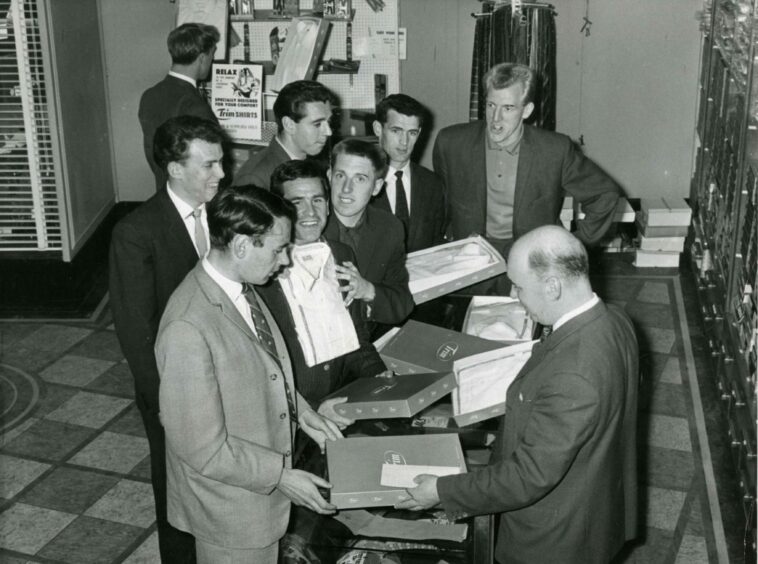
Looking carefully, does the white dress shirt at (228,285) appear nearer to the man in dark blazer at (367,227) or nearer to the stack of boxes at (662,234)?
the man in dark blazer at (367,227)

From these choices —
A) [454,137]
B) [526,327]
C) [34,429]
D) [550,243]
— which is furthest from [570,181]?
[34,429]

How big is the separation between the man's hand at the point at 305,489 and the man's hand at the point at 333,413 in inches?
12.8

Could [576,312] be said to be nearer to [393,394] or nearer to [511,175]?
[393,394]

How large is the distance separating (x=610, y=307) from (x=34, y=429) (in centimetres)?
356

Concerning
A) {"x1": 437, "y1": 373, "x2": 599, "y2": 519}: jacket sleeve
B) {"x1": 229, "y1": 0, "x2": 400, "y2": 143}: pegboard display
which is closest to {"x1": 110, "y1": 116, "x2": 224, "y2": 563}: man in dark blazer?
{"x1": 437, "y1": 373, "x2": 599, "y2": 519}: jacket sleeve

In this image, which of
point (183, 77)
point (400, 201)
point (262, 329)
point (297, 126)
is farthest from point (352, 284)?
point (183, 77)

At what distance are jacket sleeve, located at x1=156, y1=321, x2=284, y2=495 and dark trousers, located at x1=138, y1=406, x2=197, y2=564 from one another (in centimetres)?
102

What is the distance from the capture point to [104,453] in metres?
4.82

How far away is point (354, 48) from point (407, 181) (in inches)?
123

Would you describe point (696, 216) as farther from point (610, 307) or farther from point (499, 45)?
point (610, 307)

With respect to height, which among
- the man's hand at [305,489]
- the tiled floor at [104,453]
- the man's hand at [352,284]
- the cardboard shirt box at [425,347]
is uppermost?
the man's hand at [352,284]

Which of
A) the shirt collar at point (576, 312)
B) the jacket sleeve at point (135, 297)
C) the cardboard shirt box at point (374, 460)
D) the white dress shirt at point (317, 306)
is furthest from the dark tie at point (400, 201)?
the shirt collar at point (576, 312)

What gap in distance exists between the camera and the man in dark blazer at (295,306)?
→ 312 cm

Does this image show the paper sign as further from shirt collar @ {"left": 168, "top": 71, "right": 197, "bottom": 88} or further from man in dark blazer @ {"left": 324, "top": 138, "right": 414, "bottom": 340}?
shirt collar @ {"left": 168, "top": 71, "right": 197, "bottom": 88}
